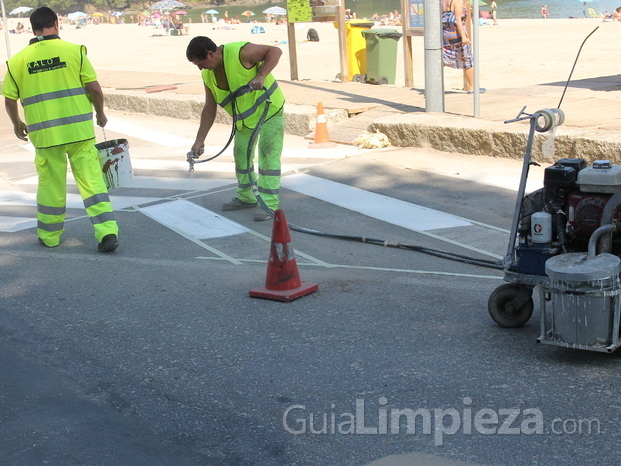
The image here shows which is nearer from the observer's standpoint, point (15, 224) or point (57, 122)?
point (57, 122)

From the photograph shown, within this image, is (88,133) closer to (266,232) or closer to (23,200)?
(266,232)

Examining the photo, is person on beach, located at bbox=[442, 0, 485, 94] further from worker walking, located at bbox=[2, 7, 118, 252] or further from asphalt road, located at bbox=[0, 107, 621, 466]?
worker walking, located at bbox=[2, 7, 118, 252]

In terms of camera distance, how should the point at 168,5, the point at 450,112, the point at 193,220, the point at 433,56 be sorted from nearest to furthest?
the point at 193,220
the point at 433,56
the point at 450,112
the point at 168,5

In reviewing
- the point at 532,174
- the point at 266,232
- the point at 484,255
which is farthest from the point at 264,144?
the point at 532,174

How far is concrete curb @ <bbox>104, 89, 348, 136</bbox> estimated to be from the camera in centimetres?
1217

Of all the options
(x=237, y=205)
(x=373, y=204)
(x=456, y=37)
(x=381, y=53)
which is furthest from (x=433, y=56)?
(x=381, y=53)

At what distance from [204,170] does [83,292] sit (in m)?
4.49

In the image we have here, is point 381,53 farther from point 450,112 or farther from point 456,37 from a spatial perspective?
point 450,112

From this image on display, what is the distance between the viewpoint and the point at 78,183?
6906mm

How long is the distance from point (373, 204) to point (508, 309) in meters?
3.47

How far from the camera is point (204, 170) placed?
1027cm

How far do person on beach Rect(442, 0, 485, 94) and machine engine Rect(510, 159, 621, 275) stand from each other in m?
8.85

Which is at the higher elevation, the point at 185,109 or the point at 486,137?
the point at 185,109

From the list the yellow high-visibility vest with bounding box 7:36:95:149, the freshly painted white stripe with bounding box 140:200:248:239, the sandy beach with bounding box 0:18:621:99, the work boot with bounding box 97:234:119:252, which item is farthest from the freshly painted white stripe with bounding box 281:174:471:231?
the sandy beach with bounding box 0:18:621:99
